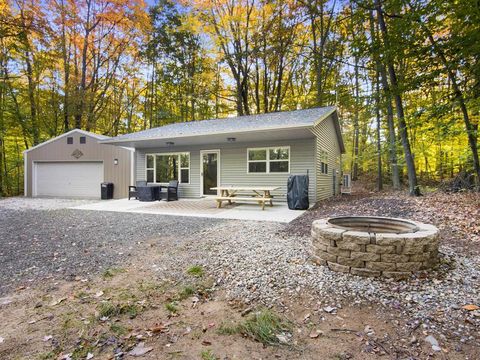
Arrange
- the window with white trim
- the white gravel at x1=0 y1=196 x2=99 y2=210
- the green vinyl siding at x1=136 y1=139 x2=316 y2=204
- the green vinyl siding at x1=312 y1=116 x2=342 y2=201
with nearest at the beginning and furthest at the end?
the white gravel at x1=0 y1=196 x2=99 y2=210 → the green vinyl siding at x1=136 y1=139 x2=316 y2=204 → the green vinyl siding at x1=312 y1=116 x2=342 y2=201 → the window with white trim

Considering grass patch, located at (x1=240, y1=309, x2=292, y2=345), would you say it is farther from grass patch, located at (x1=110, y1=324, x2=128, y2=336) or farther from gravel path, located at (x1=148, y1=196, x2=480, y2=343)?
grass patch, located at (x1=110, y1=324, x2=128, y2=336)

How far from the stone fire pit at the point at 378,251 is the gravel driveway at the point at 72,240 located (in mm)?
2671

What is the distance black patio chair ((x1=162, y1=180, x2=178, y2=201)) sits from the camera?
10.4 metres

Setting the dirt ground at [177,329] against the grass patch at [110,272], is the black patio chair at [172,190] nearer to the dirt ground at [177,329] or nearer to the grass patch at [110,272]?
the grass patch at [110,272]

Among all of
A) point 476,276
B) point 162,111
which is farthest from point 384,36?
point 162,111

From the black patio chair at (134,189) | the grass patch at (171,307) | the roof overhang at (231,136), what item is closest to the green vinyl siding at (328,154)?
the roof overhang at (231,136)

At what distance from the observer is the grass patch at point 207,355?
5.51ft

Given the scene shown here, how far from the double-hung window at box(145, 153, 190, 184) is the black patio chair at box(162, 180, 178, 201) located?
1.46 ft

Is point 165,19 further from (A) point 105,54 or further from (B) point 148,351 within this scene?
(B) point 148,351

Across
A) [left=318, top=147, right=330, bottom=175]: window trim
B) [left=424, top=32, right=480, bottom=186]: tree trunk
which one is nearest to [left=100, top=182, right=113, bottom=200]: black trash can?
[left=318, top=147, right=330, bottom=175]: window trim

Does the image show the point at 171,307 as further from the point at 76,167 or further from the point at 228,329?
the point at 76,167

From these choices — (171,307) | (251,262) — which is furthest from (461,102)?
(171,307)

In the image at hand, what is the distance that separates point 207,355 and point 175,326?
0.44 metres

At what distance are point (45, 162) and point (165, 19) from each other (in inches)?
451
